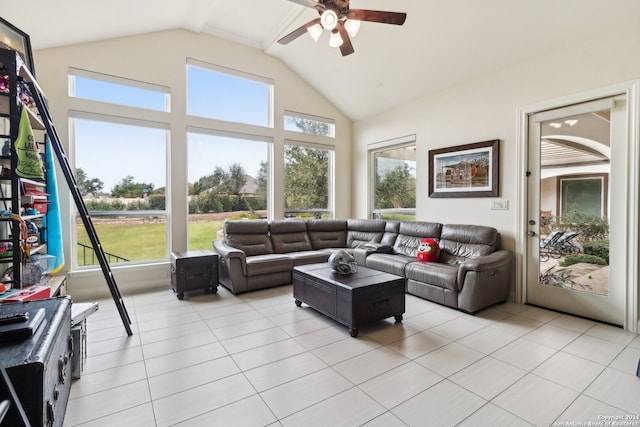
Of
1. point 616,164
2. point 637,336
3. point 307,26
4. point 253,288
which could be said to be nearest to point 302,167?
point 253,288

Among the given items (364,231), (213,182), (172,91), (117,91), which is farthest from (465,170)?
(117,91)

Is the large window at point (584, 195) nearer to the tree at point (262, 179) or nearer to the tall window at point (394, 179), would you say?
the tall window at point (394, 179)

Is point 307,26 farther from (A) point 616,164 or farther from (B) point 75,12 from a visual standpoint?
(A) point 616,164

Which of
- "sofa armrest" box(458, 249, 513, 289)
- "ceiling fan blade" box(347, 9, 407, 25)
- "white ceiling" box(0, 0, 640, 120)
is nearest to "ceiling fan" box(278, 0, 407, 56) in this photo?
"ceiling fan blade" box(347, 9, 407, 25)

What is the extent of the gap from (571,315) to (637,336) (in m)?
0.55

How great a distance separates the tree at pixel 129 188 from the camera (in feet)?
14.0

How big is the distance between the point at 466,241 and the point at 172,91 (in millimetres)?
4621

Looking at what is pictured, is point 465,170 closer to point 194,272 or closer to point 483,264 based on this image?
point 483,264

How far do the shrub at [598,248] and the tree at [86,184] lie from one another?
Result: 19.3ft

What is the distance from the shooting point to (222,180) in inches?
201

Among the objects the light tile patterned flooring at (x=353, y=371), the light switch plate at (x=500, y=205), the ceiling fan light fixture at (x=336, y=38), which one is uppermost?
the ceiling fan light fixture at (x=336, y=38)

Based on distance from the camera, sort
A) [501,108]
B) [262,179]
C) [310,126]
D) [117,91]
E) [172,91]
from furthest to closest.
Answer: [310,126] < [262,179] < [172,91] < [117,91] < [501,108]

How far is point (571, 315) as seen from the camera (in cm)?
336

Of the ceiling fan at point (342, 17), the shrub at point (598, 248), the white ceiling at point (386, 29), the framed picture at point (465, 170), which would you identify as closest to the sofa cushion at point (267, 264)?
the framed picture at point (465, 170)
